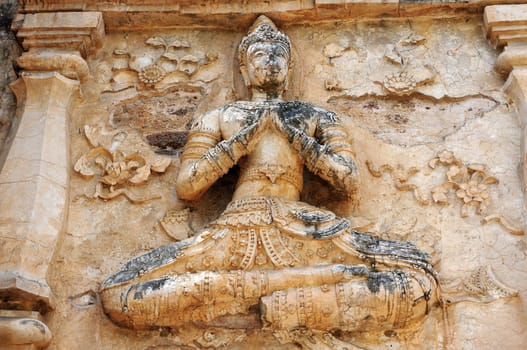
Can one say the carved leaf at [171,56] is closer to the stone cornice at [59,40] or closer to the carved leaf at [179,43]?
the carved leaf at [179,43]

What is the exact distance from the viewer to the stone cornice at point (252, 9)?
680 cm

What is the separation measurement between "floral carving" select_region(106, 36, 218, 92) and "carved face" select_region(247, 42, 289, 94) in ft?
1.65

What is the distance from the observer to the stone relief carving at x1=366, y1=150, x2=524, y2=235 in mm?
5855

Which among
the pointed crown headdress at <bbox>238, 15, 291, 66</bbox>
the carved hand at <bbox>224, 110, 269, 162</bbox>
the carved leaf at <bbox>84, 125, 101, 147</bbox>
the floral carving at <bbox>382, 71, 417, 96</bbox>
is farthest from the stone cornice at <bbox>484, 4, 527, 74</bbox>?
the carved leaf at <bbox>84, 125, 101, 147</bbox>

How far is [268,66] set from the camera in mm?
6312

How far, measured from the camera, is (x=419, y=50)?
6781 millimetres

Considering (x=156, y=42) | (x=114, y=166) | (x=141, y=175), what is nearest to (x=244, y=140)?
(x=141, y=175)

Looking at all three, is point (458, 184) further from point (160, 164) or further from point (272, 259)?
point (160, 164)

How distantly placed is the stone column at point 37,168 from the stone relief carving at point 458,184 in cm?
211

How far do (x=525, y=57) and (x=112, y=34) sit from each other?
3035 mm

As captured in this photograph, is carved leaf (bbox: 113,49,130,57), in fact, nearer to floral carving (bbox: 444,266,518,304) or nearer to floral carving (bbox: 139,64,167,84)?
floral carving (bbox: 139,64,167,84)

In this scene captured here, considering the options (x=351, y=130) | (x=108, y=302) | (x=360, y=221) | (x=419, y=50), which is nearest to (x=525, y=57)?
(x=419, y=50)

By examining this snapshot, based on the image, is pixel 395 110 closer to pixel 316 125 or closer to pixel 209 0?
pixel 316 125

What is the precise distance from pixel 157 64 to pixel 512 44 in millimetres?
2573
